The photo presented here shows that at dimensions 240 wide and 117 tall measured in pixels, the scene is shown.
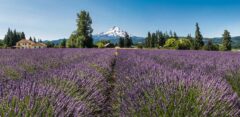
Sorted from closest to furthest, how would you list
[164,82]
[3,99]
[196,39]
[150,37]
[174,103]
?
[3,99]
[174,103]
[164,82]
[196,39]
[150,37]

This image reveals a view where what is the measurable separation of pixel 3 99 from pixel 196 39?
225ft

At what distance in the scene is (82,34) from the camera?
63438mm

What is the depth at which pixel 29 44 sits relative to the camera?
95.9 m

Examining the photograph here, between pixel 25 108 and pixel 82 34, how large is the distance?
6219 centimetres

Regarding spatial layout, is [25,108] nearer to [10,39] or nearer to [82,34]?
[82,34]

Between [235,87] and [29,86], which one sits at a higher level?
[29,86]

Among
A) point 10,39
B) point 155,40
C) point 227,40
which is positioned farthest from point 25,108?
point 10,39

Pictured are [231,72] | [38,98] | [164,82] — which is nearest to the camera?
[38,98]

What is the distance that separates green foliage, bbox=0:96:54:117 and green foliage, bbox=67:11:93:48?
5804 centimetres

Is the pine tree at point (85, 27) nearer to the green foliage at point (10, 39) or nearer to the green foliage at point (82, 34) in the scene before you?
the green foliage at point (82, 34)

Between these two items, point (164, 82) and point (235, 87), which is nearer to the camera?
point (164, 82)

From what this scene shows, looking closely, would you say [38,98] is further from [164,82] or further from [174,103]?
[164,82]

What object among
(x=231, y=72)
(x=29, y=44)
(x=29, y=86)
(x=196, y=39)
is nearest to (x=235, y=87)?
(x=231, y=72)

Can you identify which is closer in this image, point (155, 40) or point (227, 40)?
point (227, 40)
